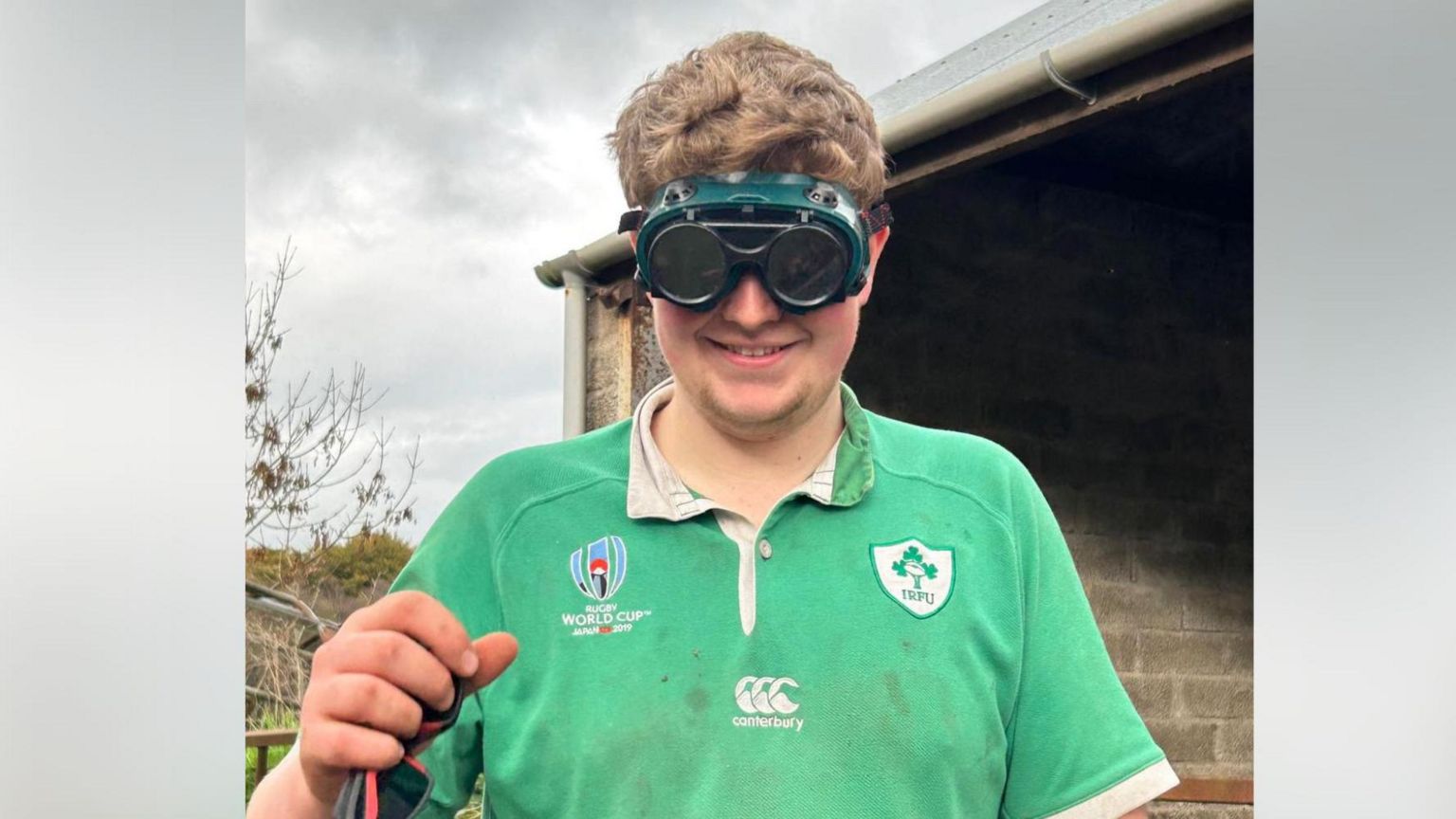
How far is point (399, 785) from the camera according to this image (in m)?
0.93

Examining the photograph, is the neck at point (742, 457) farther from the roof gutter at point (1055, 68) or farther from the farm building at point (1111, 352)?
the farm building at point (1111, 352)

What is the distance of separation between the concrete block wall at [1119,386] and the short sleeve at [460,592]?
8.27ft

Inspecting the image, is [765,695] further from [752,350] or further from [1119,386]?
[1119,386]

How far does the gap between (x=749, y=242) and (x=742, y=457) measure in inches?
7.8

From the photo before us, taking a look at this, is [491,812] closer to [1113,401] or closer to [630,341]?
[630,341]

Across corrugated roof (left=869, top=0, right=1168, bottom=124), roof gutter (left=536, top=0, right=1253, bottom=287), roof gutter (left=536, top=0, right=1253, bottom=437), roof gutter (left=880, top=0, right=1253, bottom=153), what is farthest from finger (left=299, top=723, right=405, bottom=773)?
corrugated roof (left=869, top=0, right=1168, bottom=124)

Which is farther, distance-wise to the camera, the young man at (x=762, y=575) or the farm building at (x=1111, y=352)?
the farm building at (x=1111, y=352)

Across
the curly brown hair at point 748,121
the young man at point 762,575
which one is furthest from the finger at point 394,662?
the curly brown hair at point 748,121

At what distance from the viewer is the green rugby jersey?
3.60 ft

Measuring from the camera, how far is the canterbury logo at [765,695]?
3.62ft

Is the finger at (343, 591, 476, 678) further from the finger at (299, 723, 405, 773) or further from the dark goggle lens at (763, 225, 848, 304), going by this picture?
the dark goggle lens at (763, 225, 848, 304)

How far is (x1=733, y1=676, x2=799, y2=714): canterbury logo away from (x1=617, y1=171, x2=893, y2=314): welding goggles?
31 centimetres
